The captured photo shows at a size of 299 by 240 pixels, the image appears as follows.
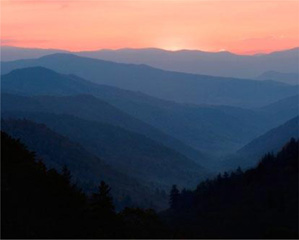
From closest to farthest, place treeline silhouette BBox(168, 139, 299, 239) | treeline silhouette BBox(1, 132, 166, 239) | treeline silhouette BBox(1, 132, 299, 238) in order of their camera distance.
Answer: treeline silhouette BBox(1, 132, 166, 239), treeline silhouette BBox(1, 132, 299, 238), treeline silhouette BBox(168, 139, 299, 239)

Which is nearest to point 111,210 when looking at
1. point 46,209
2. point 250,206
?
point 46,209

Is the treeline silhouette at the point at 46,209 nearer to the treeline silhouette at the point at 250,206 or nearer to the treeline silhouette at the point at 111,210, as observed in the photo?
the treeline silhouette at the point at 111,210

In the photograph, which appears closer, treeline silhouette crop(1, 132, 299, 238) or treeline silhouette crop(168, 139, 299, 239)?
treeline silhouette crop(1, 132, 299, 238)

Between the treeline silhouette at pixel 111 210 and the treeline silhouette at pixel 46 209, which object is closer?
the treeline silhouette at pixel 46 209

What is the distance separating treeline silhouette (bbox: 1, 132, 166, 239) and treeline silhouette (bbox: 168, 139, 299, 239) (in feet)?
26.2

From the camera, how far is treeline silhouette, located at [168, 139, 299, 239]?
6744cm

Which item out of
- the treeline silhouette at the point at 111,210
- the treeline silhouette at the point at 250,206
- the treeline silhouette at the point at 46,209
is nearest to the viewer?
the treeline silhouette at the point at 46,209

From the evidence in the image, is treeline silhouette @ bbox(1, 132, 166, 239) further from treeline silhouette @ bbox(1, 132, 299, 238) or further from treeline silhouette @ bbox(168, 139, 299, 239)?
treeline silhouette @ bbox(168, 139, 299, 239)

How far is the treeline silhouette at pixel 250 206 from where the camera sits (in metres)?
67.4

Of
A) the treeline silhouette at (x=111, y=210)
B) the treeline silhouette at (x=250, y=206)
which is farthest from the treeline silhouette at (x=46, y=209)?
the treeline silhouette at (x=250, y=206)

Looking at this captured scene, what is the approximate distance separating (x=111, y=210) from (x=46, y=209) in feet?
38.3

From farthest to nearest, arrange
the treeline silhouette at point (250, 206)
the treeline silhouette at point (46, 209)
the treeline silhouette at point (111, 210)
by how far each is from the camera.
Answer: the treeline silhouette at point (250, 206), the treeline silhouette at point (111, 210), the treeline silhouette at point (46, 209)

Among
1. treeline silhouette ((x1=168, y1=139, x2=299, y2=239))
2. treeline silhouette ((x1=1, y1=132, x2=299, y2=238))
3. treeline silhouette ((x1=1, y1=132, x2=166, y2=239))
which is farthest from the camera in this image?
treeline silhouette ((x1=168, y1=139, x2=299, y2=239))

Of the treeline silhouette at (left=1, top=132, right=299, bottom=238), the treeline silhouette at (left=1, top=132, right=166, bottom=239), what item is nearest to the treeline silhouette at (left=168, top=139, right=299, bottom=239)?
the treeline silhouette at (left=1, top=132, right=299, bottom=238)
